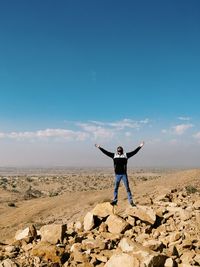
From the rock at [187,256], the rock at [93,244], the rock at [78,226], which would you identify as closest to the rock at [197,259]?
the rock at [187,256]

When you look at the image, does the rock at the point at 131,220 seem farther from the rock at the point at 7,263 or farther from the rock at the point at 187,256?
the rock at the point at 7,263

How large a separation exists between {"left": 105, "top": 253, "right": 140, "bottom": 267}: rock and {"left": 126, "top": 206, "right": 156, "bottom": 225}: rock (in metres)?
3.00

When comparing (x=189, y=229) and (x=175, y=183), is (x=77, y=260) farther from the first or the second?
(x=175, y=183)

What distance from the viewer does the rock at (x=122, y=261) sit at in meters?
9.07

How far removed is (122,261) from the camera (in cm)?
922

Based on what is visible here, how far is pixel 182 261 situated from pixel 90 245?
264 centimetres

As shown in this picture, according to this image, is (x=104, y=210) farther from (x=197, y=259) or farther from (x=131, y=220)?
(x=197, y=259)

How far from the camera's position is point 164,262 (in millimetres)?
9461

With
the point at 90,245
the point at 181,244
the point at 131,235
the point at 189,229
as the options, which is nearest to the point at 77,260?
the point at 90,245

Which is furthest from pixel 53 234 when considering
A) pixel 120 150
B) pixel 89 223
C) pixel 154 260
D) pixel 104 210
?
pixel 120 150

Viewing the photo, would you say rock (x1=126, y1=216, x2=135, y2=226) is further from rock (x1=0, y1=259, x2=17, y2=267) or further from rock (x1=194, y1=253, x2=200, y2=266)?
rock (x1=0, y1=259, x2=17, y2=267)

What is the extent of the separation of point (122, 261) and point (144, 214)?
10.7 feet

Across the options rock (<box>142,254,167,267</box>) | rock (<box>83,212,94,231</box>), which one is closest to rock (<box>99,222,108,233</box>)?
rock (<box>83,212,94,231</box>)

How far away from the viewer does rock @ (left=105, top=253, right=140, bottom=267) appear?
907 cm
